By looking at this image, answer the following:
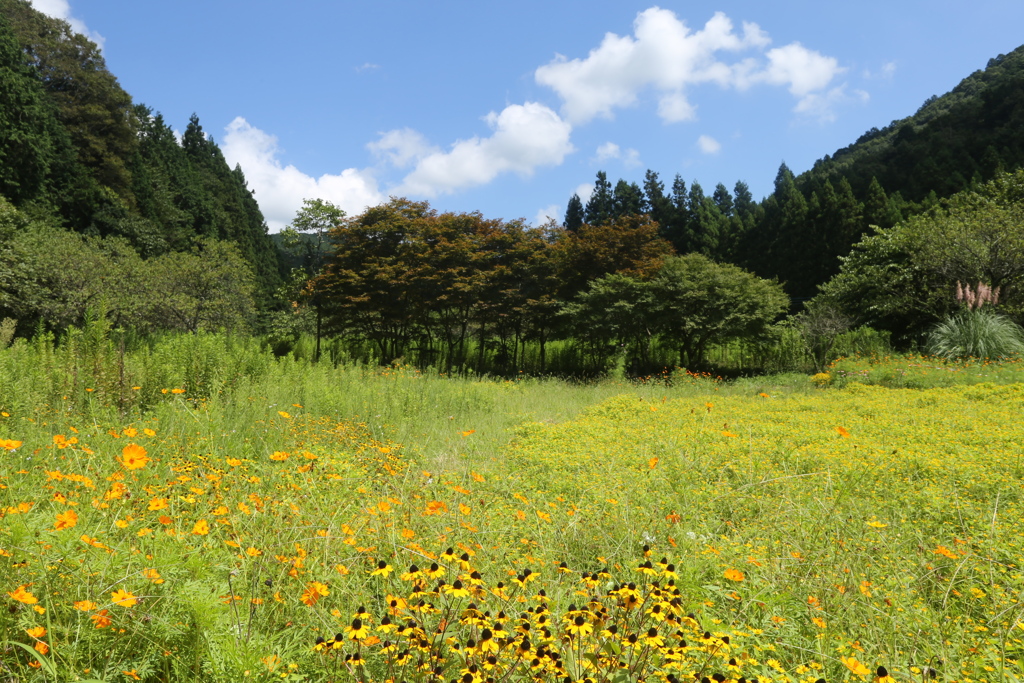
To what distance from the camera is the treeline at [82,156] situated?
22.6 meters

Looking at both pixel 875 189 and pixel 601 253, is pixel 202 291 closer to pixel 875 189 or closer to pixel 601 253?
pixel 601 253

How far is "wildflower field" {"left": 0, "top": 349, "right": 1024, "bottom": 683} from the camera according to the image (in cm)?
148

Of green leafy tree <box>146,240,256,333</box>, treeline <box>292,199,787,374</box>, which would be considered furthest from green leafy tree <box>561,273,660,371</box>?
green leafy tree <box>146,240,256,333</box>

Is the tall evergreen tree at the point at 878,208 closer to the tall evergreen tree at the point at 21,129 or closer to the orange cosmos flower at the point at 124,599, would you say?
the orange cosmos flower at the point at 124,599

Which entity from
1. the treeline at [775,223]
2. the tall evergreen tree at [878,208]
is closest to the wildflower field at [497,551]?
the treeline at [775,223]

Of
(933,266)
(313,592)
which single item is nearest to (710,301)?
(933,266)

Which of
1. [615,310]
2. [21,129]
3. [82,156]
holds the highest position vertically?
[82,156]

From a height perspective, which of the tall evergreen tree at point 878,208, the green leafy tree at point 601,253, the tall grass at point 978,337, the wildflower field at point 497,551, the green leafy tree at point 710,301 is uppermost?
the tall evergreen tree at point 878,208

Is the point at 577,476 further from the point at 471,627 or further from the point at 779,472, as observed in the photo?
the point at 471,627

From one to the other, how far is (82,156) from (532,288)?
27.9 metres

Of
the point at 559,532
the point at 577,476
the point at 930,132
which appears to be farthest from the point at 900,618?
the point at 930,132

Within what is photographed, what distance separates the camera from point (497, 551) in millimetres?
2371

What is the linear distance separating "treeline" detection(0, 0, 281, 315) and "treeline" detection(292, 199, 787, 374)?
953 cm

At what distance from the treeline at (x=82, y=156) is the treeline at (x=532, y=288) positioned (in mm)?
9530
